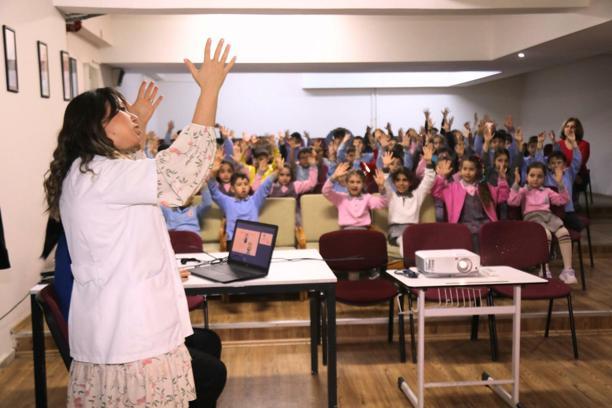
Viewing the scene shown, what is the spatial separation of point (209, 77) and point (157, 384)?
2.68 ft

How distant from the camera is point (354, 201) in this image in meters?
5.01

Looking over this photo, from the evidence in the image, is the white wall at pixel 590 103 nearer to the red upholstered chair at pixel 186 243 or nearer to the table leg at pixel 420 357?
the table leg at pixel 420 357

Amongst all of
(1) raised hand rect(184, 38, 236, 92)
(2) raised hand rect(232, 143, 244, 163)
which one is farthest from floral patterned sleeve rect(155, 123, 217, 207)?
(2) raised hand rect(232, 143, 244, 163)

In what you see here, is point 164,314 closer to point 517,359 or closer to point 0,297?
point 517,359

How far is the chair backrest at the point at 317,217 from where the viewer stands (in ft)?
17.0

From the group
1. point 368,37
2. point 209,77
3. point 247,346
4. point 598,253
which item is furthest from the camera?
point 368,37

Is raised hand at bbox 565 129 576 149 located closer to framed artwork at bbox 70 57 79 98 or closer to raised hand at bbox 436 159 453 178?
raised hand at bbox 436 159 453 178

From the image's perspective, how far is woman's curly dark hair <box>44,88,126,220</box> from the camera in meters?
1.54

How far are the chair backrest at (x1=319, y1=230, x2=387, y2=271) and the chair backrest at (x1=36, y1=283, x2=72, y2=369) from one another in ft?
7.68

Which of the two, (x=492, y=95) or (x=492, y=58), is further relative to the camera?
(x=492, y=95)

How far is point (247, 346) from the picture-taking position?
4074mm

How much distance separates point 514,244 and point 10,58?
3.66m

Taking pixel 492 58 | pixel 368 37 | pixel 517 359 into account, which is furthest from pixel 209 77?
pixel 492 58

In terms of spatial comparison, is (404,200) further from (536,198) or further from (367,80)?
(367,80)
